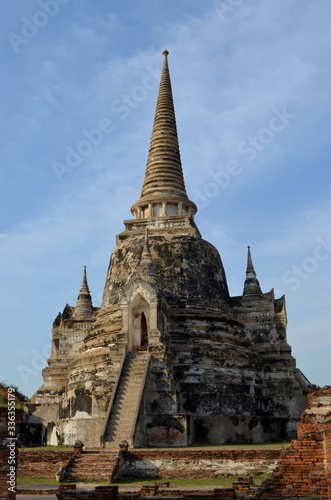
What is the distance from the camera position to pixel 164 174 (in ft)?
98.5

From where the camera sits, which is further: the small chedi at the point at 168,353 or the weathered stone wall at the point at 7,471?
the small chedi at the point at 168,353

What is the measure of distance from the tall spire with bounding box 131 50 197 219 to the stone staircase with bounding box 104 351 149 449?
1011 centimetres

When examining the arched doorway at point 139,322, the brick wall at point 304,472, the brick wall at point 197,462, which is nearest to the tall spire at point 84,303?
the arched doorway at point 139,322

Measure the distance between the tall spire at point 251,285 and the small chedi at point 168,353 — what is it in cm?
7

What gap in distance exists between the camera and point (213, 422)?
19656 millimetres

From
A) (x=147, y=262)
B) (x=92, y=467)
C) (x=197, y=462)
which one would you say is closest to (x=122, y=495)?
(x=92, y=467)

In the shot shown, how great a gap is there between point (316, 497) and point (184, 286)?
1476 cm

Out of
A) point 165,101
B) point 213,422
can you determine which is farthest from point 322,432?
point 165,101

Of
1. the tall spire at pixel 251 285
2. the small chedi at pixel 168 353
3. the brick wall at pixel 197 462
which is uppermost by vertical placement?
the tall spire at pixel 251 285

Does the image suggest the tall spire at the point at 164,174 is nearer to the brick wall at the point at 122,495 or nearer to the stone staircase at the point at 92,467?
the stone staircase at the point at 92,467

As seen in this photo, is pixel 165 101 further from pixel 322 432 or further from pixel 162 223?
pixel 322 432

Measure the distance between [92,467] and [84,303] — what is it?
53.6 ft

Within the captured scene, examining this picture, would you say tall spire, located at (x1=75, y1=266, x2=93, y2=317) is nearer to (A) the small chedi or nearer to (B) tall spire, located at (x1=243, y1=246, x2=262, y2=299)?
(A) the small chedi

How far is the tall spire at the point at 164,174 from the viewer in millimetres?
28969
